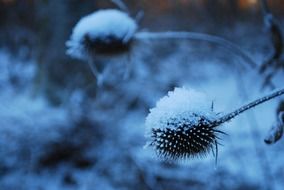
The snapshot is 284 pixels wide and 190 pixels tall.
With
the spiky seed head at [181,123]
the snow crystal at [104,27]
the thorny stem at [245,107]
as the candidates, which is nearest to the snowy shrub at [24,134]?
the snow crystal at [104,27]

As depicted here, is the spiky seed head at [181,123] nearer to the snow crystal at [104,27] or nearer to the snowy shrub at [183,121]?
the snowy shrub at [183,121]

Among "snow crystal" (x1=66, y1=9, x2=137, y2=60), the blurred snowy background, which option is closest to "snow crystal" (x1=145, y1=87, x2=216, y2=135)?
"snow crystal" (x1=66, y1=9, x2=137, y2=60)

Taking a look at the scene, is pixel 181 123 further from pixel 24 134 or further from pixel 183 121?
pixel 24 134

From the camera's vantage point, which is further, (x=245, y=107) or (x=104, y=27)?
(x=104, y=27)

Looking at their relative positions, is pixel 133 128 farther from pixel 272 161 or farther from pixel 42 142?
pixel 272 161

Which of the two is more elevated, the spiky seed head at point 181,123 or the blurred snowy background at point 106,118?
the blurred snowy background at point 106,118

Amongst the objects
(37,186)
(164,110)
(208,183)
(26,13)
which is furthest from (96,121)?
(26,13)

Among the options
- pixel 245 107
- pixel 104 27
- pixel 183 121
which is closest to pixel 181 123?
pixel 183 121
